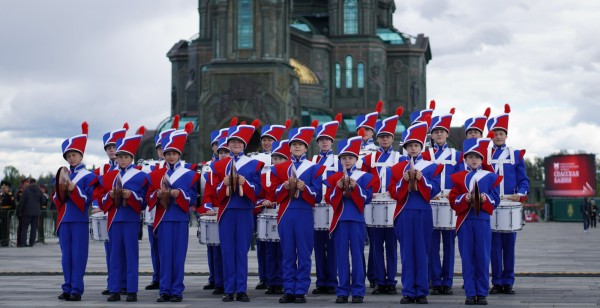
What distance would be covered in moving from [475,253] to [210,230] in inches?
160

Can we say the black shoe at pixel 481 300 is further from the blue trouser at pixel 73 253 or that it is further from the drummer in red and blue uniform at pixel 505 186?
the blue trouser at pixel 73 253

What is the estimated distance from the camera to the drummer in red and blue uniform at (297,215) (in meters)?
16.0

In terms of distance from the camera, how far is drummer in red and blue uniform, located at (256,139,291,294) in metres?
16.7

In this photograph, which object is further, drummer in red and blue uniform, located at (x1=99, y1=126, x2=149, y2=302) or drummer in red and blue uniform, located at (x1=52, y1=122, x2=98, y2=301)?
drummer in red and blue uniform, located at (x1=52, y1=122, x2=98, y2=301)

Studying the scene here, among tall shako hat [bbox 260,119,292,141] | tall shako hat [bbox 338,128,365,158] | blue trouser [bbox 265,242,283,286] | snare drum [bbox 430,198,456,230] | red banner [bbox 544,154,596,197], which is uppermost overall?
red banner [bbox 544,154,596,197]

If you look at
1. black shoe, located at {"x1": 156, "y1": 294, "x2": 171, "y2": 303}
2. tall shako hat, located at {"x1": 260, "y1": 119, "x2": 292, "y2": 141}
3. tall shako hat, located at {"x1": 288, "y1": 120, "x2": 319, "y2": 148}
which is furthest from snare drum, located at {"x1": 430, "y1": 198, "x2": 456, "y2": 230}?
black shoe, located at {"x1": 156, "y1": 294, "x2": 171, "y2": 303}

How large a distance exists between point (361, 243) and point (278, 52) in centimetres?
6908

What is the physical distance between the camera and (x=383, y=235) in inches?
679

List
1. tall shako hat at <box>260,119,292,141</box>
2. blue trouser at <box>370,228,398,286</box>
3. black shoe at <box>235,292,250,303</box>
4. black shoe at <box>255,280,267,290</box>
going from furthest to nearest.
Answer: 1. black shoe at <box>255,280,267,290</box>
2. tall shako hat at <box>260,119,292,141</box>
3. blue trouser at <box>370,228,398,286</box>
4. black shoe at <box>235,292,250,303</box>

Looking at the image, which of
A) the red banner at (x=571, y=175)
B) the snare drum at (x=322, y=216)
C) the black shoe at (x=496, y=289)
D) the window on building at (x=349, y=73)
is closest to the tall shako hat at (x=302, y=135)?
the snare drum at (x=322, y=216)

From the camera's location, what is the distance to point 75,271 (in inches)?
648

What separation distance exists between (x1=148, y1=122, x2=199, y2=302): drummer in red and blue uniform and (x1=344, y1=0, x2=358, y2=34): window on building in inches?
3567

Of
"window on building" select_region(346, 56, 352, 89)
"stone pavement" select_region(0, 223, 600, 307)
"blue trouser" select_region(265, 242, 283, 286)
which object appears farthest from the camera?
"window on building" select_region(346, 56, 352, 89)

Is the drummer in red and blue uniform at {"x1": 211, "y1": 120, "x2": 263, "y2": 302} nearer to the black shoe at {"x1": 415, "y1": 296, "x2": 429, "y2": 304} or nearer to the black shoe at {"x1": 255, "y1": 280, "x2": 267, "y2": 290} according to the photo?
the black shoe at {"x1": 255, "y1": 280, "x2": 267, "y2": 290}
